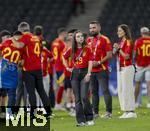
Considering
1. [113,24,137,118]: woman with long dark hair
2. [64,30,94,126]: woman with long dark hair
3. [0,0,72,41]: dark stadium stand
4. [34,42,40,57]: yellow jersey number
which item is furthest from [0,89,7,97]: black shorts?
[0,0,72,41]: dark stadium stand

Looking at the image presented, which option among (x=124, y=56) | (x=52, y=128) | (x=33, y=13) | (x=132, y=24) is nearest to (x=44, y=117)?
(x=52, y=128)

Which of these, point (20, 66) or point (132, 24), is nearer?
point (20, 66)

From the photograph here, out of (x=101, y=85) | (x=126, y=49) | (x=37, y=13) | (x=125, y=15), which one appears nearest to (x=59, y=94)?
(x=101, y=85)

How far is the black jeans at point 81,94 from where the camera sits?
1452 cm

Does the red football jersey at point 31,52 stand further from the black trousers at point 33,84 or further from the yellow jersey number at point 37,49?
the black trousers at point 33,84

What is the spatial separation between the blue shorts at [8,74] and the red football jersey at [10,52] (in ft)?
0.32

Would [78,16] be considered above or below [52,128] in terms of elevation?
above

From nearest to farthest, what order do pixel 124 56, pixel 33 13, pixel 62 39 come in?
1. pixel 124 56
2. pixel 62 39
3. pixel 33 13

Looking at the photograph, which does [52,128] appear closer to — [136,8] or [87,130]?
[87,130]

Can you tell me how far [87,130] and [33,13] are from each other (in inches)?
757

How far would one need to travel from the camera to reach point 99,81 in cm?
1658

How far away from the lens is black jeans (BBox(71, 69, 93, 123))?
1452 centimetres

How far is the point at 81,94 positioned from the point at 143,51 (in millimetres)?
5916

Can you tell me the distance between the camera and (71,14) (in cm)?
3325
